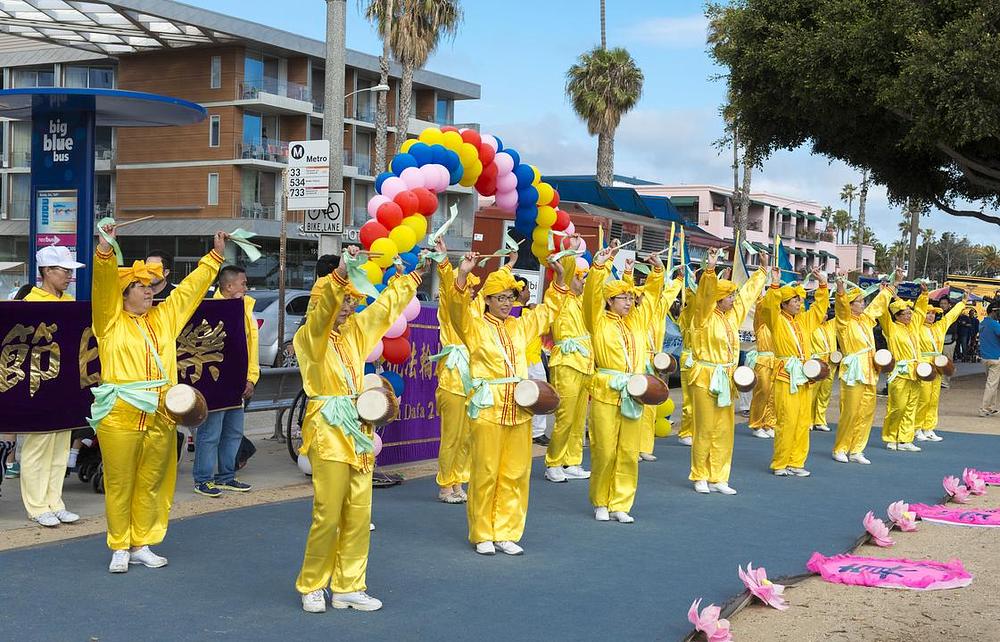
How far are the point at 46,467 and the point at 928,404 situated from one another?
33.3 feet

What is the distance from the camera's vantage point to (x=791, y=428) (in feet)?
33.7

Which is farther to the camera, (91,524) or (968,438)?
(968,438)

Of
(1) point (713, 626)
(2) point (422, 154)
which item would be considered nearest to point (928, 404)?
(2) point (422, 154)

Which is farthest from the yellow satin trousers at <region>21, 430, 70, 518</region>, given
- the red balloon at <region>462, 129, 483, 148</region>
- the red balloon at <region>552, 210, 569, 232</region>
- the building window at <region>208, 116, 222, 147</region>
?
the building window at <region>208, 116, 222, 147</region>

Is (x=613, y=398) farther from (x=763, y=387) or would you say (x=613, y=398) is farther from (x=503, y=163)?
(x=763, y=387)

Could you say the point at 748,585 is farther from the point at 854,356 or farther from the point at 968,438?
the point at 968,438

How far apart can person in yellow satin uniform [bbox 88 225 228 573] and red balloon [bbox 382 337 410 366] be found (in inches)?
108

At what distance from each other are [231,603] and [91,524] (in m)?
2.21

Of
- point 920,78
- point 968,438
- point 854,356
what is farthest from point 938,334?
point 920,78

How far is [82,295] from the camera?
32.7ft

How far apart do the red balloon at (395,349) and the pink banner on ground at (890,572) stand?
3588 mm

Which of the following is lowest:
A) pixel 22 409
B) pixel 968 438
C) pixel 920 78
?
pixel 968 438

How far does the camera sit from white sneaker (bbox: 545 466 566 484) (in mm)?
9593

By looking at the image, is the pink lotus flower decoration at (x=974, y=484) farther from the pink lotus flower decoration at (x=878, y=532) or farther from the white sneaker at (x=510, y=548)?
the white sneaker at (x=510, y=548)
